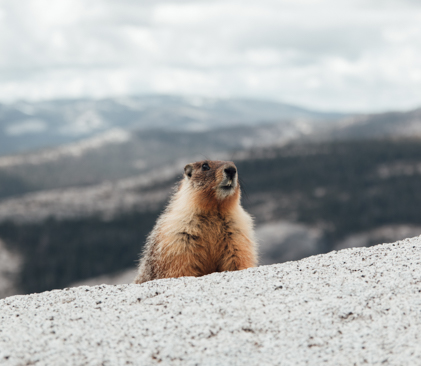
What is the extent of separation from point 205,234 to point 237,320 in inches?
169

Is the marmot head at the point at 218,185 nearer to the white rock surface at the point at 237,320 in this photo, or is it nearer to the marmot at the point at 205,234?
the marmot at the point at 205,234

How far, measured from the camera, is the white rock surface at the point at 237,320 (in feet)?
22.3

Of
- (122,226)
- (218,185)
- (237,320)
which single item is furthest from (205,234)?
(122,226)

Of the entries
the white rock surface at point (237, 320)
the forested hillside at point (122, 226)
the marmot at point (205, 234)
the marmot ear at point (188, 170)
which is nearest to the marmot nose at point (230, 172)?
the marmot at point (205, 234)

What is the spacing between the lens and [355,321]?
24.3 ft

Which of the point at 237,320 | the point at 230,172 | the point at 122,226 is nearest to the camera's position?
the point at 237,320

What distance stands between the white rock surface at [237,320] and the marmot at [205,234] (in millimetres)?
1664

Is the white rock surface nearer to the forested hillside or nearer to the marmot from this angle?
the marmot

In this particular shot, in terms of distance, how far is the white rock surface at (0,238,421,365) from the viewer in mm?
6801

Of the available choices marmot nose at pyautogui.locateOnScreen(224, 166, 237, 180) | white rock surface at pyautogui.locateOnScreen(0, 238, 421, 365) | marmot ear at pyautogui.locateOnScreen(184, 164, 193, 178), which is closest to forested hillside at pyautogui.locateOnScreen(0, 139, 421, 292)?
marmot ear at pyautogui.locateOnScreen(184, 164, 193, 178)

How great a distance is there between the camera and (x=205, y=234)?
38.8 feet

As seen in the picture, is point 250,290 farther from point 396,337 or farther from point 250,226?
point 250,226

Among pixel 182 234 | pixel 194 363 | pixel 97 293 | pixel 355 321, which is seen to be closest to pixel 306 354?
pixel 355 321

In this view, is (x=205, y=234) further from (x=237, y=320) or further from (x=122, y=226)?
(x=122, y=226)
